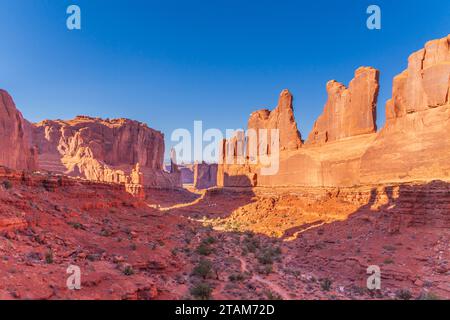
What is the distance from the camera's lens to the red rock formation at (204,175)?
124562 millimetres

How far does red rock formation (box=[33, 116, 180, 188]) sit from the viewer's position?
74.3 meters

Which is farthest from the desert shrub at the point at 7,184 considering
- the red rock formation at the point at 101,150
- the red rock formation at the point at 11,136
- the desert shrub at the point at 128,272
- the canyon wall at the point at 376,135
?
the red rock formation at the point at 101,150

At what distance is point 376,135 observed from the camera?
30688 mm

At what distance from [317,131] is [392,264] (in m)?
27.4

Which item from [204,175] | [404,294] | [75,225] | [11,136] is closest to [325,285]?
[404,294]

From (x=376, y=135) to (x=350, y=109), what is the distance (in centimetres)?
582

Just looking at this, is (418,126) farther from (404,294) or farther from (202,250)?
(202,250)

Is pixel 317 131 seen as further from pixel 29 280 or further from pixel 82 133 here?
pixel 82 133

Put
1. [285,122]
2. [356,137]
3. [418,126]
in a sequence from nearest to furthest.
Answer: [418,126] < [356,137] < [285,122]

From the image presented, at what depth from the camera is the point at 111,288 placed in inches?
313

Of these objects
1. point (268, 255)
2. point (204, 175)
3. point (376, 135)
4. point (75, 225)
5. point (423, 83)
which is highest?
point (423, 83)

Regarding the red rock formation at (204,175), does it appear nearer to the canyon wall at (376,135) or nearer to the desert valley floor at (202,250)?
the canyon wall at (376,135)

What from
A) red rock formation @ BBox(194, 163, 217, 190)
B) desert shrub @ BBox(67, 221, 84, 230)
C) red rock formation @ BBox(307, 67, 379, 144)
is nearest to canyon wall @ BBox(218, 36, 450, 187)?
red rock formation @ BBox(307, 67, 379, 144)

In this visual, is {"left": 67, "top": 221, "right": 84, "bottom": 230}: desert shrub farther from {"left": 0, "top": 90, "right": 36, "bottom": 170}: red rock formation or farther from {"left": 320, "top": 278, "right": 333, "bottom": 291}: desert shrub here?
{"left": 0, "top": 90, "right": 36, "bottom": 170}: red rock formation
